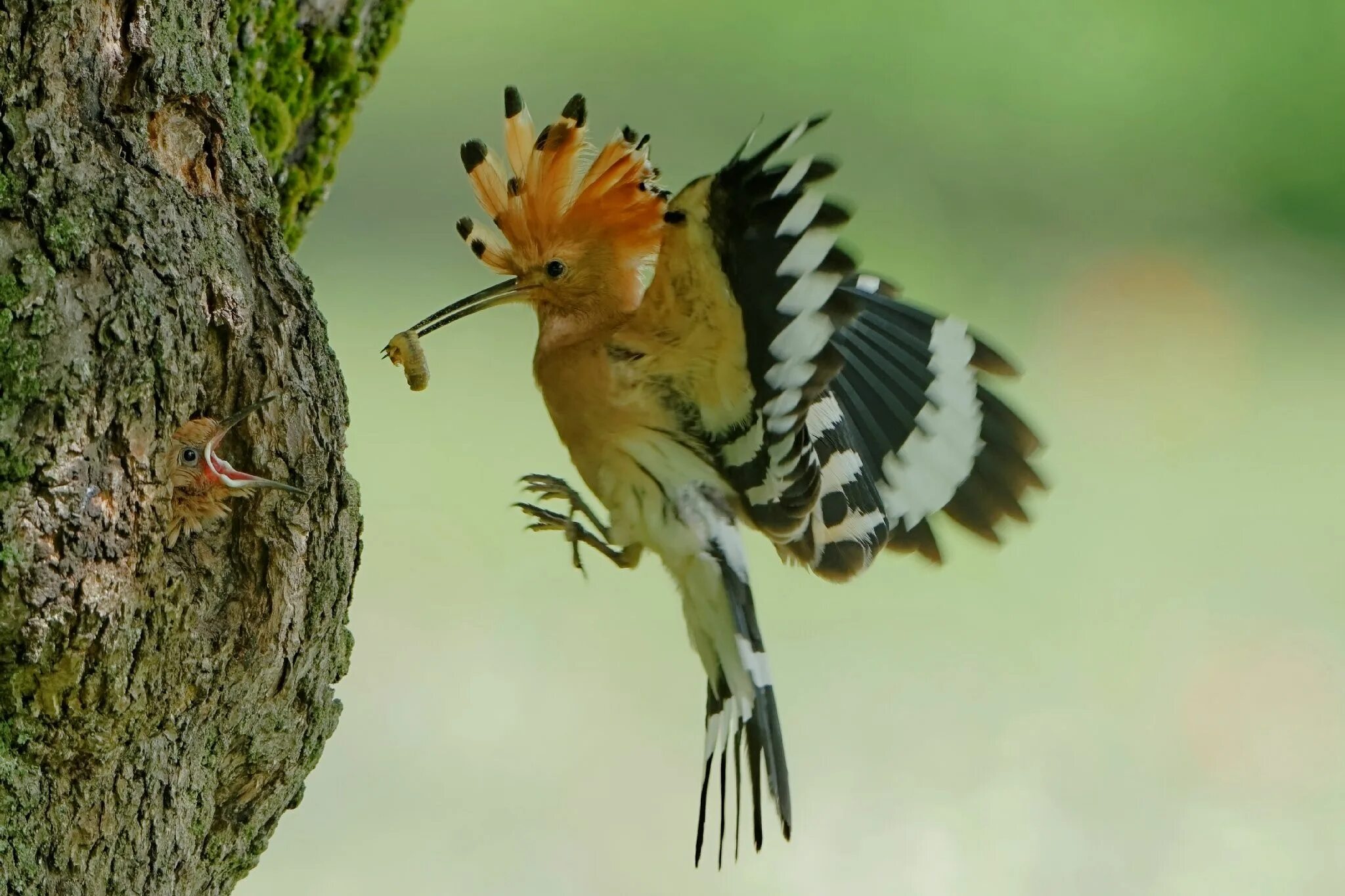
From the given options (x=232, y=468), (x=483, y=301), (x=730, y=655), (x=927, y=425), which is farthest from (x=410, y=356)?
(x=927, y=425)

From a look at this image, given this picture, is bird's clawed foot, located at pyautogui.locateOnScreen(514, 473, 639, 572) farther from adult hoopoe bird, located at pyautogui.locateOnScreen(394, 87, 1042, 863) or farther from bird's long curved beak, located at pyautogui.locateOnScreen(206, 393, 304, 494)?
bird's long curved beak, located at pyautogui.locateOnScreen(206, 393, 304, 494)

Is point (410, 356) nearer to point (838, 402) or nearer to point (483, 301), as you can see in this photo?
point (483, 301)

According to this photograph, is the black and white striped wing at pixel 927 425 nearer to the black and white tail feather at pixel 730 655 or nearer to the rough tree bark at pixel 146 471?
the black and white tail feather at pixel 730 655

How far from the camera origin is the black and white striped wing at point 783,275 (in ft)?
5.54

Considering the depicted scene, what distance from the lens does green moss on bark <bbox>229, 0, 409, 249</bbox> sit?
6.61ft

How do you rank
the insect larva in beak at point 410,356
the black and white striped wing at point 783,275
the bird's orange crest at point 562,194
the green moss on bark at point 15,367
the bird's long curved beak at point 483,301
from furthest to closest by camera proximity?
the bird's long curved beak at point 483,301, the bird's orange crest at point 562,194, the insect larva in beak at point 410,356, the black and white striped wing at point 783,275, the green moss on bark at point 15,367

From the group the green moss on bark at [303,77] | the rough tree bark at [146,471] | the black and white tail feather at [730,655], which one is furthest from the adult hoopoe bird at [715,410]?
the rough tree bark at [146,471]

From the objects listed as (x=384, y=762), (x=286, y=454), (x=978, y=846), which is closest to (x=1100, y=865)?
(x=978, y=846)

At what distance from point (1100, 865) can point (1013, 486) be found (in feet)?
5.82

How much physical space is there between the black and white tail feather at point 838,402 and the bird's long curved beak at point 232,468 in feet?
1.73

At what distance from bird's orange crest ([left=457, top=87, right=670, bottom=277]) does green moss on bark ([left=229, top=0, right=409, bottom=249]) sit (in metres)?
0.19

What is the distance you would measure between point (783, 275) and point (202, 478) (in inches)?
24.7

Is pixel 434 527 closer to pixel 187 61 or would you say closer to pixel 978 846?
pixel 978 846

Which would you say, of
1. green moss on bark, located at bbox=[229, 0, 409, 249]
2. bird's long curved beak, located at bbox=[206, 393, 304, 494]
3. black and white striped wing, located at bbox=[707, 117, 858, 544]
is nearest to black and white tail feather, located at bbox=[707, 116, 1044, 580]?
black and white striped wing, located at bbox=[707, 117, 858, 544]
